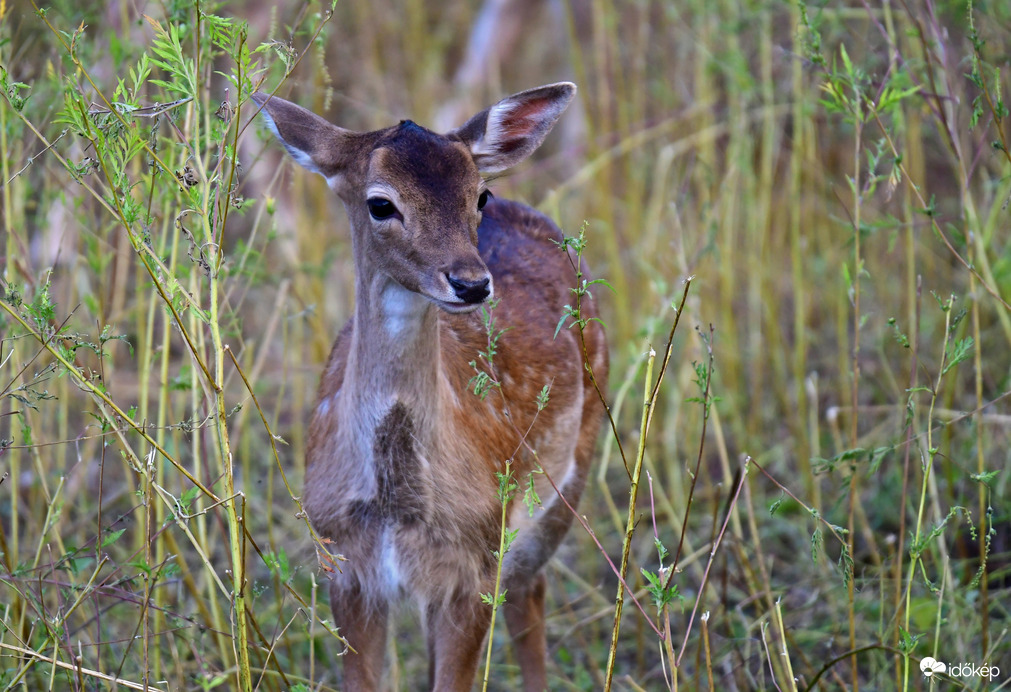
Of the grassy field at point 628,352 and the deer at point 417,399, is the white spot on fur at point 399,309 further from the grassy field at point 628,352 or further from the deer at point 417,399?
the grassy field at point 628,352

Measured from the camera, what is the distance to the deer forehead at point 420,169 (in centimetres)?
271

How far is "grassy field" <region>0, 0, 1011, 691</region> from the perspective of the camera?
8.39ft

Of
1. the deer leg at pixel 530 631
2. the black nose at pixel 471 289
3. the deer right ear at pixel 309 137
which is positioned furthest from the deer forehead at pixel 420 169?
the deer leg at pixel 530 631

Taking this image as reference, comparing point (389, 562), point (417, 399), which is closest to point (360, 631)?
point (389, 562)

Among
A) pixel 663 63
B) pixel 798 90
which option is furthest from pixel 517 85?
pixel 798 90

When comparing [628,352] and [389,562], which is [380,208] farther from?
[628,352]

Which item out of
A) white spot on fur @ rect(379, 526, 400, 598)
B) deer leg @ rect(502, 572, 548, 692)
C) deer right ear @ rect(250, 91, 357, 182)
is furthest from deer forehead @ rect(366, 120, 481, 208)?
deer leg @ rect(502, 572, 548, 692)

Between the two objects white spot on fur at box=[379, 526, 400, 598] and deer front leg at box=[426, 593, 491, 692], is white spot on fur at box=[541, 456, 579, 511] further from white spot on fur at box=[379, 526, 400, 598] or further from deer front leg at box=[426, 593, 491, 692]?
white spot on fur at box=[379, 526, 400, 598]

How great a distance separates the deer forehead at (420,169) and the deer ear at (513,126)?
9.5 inches

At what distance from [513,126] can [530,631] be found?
1.83 m

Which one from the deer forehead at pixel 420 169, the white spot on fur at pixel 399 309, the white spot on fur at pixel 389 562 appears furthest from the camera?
the white spot on fur at pixel 389 562

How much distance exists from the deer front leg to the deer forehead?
3.85ft

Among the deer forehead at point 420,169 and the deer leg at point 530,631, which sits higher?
the deer forehead at point 420,169

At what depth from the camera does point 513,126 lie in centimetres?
313
